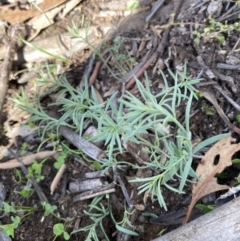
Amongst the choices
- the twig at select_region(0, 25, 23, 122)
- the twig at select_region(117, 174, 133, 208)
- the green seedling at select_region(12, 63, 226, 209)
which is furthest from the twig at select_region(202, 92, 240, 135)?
the twig at select_region(0, 25, 23, 122)

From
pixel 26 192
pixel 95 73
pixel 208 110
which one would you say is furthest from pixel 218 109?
pixel 26 192

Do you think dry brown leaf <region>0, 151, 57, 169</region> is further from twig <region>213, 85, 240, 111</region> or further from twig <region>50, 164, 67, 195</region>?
twig <region>213, 85, 240, 111</region>

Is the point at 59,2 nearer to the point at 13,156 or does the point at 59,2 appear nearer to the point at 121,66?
the point at 121,66

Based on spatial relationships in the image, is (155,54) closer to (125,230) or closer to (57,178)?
(57,178)

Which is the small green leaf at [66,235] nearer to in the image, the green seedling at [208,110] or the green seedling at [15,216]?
the green seedling at [15,216]

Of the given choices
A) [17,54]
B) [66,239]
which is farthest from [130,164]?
[17,54]
